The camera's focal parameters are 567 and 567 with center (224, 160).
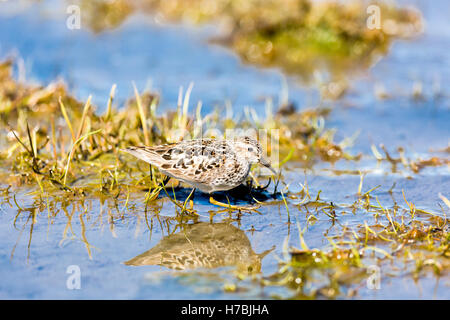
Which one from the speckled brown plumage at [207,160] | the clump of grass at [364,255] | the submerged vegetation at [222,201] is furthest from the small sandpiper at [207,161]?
the clump of grass at [364,255]

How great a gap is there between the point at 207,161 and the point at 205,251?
3.98 ft

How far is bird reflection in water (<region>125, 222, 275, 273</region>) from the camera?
542 cm

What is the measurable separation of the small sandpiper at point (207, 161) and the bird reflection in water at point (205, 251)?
0.53 m

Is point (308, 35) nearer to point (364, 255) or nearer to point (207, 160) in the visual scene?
point (207, 160)

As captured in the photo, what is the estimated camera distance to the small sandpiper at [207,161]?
21.3 ft

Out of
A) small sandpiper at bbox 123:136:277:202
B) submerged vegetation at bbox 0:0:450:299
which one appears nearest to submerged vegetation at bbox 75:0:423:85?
submerged vegetation at bbox 0:0:450:299

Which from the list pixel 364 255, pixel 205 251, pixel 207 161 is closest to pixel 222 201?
pixel 207 161

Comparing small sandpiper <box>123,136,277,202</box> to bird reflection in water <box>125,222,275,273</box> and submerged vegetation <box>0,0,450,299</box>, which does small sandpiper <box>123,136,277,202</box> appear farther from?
bird reflection in water <box>125,222,275,273</box>

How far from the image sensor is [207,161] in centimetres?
652

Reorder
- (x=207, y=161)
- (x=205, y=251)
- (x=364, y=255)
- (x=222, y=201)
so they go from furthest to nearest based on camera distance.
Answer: (x=222, y=201), (x=207, y=161), (x=205, y=251), (x=364, y=255)

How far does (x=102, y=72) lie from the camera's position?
12969 mm

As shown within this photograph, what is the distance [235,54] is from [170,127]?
19.4 ft

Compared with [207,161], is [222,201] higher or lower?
lower

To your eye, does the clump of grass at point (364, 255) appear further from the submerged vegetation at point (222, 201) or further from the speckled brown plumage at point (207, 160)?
the speckled brown plumage at point (207, 160)
